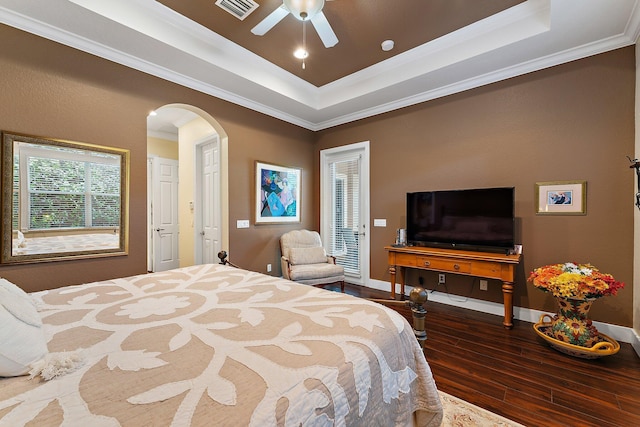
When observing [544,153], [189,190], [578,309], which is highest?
[544,153]

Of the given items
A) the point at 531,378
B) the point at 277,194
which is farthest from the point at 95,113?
the point at 531,378

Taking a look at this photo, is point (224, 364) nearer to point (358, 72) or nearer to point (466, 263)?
point (466, 263)

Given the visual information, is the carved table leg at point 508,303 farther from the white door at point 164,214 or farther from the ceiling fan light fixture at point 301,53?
the white door at point 164,214

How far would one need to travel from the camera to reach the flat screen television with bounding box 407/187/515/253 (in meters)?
2.99

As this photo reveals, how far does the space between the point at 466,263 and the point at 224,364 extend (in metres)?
2.89

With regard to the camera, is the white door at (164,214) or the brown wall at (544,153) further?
the white door at (164,214)

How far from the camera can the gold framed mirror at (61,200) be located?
2.21 m

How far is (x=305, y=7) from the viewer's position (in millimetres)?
1983

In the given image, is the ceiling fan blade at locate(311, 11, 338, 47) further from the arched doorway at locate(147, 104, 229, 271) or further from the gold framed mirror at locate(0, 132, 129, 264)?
the gold framed mirror at locate(0, 132, 129, 264)

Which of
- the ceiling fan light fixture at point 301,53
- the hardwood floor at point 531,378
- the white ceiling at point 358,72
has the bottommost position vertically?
the hardwood floor at point 531,378

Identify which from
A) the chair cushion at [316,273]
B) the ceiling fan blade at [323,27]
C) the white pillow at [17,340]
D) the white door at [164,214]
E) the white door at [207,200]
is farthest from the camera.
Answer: the white door at [164,214]

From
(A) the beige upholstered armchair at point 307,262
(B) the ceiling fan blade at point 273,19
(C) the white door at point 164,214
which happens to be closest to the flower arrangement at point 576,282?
(A) the beige upholstered armchair at point 307,262

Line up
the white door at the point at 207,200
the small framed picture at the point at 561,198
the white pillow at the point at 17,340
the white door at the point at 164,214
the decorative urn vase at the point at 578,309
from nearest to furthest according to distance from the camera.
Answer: the white pillow at the point at 17,340, the decorative urn vase at the point at 578,309, the small framed picture at the point at 561,198, the white door at the point at 207,200, the white door at the point at 164,214

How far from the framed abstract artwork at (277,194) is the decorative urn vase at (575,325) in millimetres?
3498
